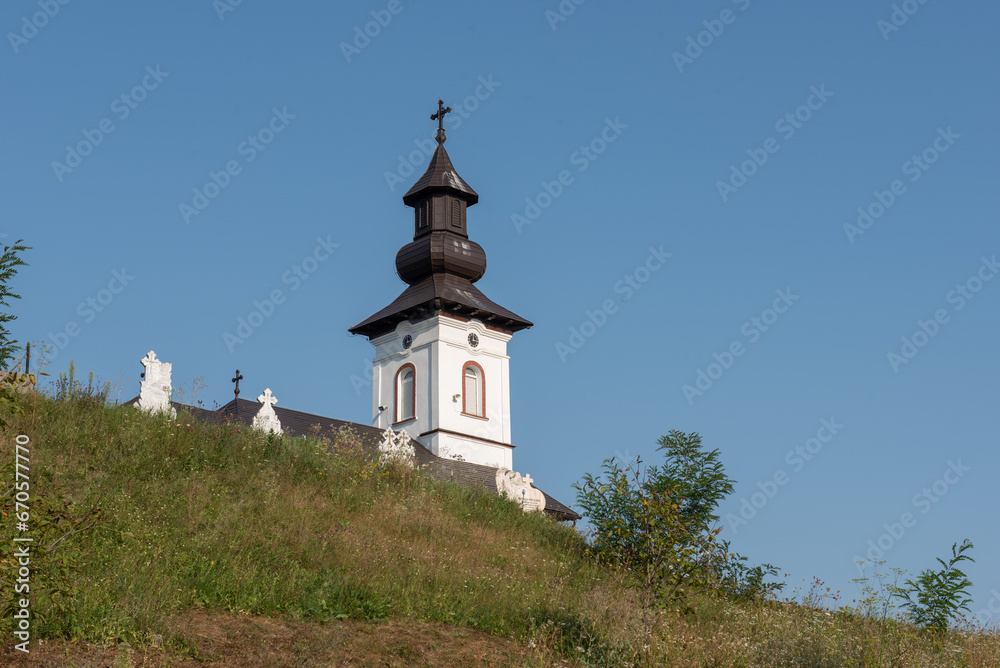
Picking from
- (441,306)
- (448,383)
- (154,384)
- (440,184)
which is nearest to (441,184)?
(440,184)

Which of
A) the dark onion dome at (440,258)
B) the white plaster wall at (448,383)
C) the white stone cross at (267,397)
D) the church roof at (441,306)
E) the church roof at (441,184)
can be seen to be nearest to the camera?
the white stone cross at (267,397)

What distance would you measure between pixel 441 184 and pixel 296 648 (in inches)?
1507

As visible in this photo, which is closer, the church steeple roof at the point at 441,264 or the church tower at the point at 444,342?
the church tower at the point at 444,342

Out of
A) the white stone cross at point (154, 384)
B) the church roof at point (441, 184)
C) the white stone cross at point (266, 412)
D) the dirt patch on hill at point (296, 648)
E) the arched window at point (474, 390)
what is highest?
the church roof at point (441, 184)

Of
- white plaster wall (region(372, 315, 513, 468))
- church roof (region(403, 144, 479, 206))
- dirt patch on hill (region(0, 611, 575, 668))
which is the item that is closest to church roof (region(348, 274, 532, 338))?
white plaster wall (region(372, 315, 513, 468))

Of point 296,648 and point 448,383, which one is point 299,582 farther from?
point 448,383

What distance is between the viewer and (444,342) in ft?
140

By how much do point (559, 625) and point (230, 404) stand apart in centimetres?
2918

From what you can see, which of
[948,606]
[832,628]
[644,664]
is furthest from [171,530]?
[948,606]

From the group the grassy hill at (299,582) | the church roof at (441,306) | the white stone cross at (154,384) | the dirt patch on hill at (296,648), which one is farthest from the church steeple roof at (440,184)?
the dirt patch on hill at (296,648)

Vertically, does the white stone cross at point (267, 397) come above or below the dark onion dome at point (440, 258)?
below

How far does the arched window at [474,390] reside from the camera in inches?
1722

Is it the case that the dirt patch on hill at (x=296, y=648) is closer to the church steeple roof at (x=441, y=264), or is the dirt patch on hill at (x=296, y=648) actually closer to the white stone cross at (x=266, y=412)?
the white stone cross at (x=266, y=412)

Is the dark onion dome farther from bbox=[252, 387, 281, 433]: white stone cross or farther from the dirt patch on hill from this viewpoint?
the dirt patch on hill
